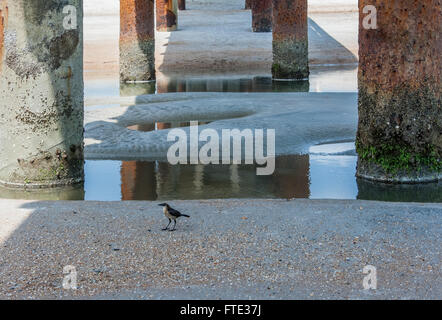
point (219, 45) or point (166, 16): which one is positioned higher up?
point (166, 16)

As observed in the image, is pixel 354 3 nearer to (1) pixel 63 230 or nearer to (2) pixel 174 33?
(2) pixel 174 33

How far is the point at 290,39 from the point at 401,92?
34.6ft

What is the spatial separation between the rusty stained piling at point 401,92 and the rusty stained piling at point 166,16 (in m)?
17.1

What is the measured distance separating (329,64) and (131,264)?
684 inches

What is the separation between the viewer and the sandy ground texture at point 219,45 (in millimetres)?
20562

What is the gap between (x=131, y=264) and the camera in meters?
4.59

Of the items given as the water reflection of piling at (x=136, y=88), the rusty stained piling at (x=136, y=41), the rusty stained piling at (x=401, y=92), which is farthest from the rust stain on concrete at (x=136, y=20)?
the rusty stained piling at (x=401, y=92)

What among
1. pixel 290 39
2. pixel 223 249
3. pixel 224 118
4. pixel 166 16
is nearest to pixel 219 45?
pixel 166 16

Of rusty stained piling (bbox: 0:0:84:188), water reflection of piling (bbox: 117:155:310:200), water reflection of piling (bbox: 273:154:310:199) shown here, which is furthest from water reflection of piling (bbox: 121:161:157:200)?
water reflection of piling (bbox: 273:154:310:199)

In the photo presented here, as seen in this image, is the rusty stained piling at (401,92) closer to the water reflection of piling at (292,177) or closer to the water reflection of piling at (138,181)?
the water reflection of piling at (292,177)

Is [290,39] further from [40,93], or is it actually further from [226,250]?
[226,250]

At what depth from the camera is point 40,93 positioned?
289 inches

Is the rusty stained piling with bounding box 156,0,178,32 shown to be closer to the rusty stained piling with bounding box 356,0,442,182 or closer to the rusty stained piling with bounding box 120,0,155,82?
the rusty stained piling with bounding box 120,0,155,82

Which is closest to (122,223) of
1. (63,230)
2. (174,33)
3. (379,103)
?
(63,230)
